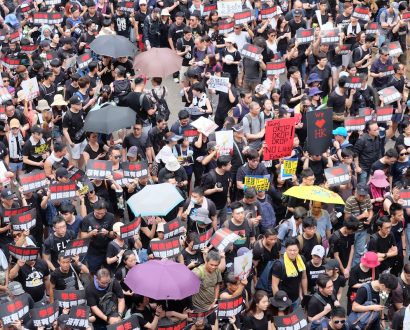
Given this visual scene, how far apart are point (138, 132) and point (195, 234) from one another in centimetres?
340

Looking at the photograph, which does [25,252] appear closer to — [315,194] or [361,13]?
[315,194]

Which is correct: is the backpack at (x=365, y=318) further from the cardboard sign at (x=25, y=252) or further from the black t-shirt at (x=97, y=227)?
the cardboard sign at (x=25, y=252)

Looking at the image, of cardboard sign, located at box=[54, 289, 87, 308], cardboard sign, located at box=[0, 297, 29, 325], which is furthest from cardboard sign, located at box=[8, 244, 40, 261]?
cardboard sign, located at box=[0, 297, 29, 325]

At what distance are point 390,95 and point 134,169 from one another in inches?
196

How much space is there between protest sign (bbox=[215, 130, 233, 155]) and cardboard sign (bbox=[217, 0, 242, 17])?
17.9 ft

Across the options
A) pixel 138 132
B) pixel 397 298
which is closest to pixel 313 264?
pixel 397 298

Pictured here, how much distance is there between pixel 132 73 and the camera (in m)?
18.0

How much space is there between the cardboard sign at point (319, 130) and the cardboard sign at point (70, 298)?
486 centimetres

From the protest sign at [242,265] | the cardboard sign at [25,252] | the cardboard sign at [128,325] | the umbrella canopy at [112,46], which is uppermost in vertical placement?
the umbrella canopy at [112,46]

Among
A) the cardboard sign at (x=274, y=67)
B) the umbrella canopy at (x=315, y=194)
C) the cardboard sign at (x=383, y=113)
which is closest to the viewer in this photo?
the umbrella canopy at (x=315, y=194)

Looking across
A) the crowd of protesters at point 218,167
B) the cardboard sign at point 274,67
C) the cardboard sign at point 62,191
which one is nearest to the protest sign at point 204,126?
the crowd of protesters at point 218,167

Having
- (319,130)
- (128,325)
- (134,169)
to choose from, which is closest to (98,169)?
(134,169)

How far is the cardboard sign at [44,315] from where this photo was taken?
10352mm

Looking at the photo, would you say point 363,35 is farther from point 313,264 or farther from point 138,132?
point 313,264
